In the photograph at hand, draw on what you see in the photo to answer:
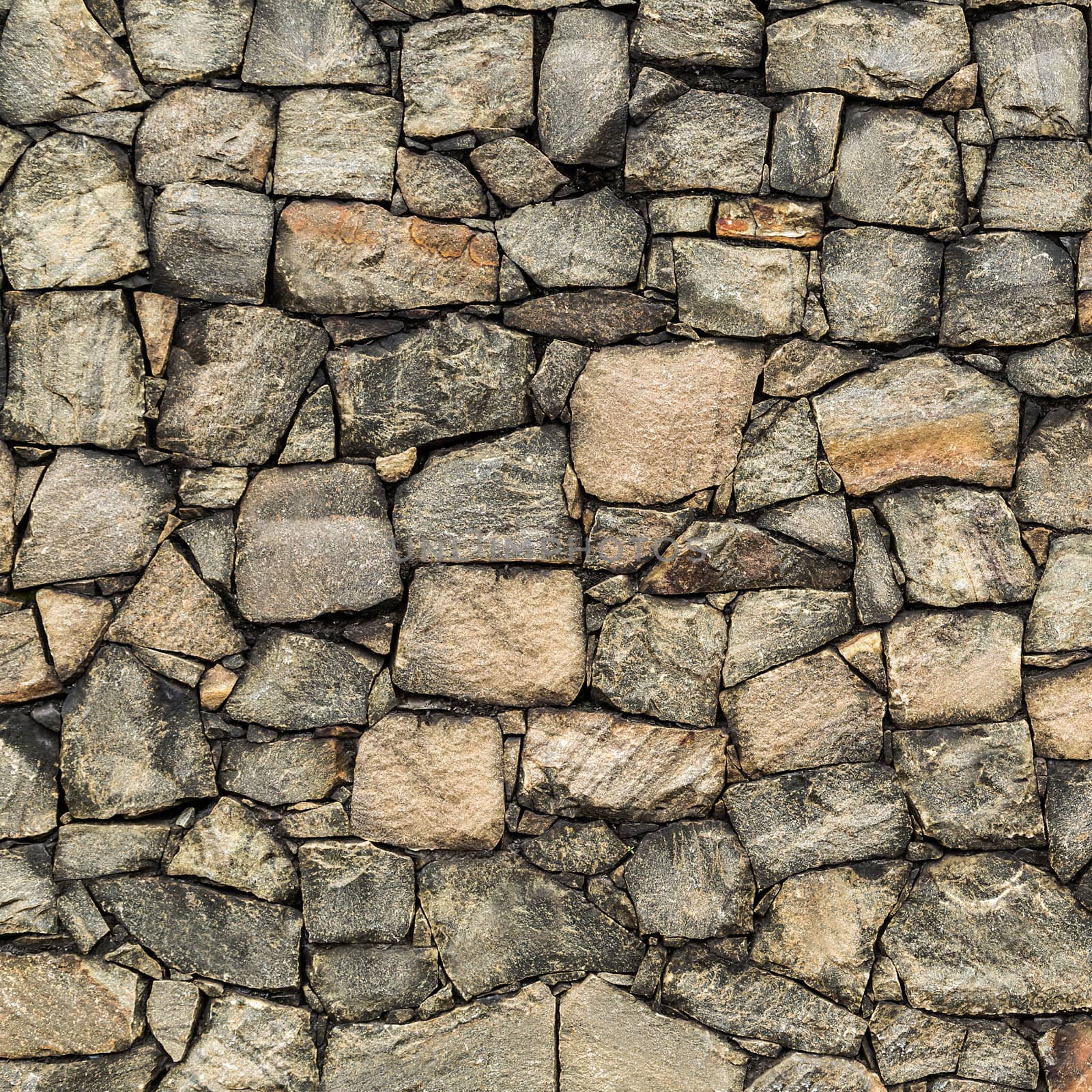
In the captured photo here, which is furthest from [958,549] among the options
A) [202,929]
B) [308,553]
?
[202,929]

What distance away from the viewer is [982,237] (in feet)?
9.00

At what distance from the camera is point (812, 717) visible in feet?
9.13

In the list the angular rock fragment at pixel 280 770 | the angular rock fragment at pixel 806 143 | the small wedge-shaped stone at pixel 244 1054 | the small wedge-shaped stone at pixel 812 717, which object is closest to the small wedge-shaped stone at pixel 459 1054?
the small wedge-shaped stone at pixel 244 1054

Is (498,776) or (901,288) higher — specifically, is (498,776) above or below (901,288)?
below

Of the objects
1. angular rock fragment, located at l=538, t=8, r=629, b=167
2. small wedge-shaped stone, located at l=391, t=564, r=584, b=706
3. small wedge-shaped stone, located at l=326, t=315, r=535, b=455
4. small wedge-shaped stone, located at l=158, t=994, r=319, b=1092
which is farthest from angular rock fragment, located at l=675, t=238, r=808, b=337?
small wedge-shaped stone, located at l=158, t=994, r=319, b=1092

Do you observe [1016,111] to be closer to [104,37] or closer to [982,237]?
[982,237]

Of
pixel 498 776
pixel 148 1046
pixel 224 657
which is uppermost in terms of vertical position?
pixel 224 657

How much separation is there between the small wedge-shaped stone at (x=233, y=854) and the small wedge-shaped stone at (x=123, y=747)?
9 centimetres

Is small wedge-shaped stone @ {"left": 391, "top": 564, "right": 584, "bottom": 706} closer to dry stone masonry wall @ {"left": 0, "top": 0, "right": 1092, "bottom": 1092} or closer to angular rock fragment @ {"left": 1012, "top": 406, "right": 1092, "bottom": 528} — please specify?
dry stone masonry wall @ {"left": 0, "top": 0, "right": 1092, "bottom": 1092}

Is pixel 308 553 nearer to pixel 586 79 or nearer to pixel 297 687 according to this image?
pixel 297 687

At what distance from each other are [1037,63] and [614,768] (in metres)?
2.32

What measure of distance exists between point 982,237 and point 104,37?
2543 millimetres

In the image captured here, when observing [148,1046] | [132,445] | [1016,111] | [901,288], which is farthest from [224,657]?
[1016,111]

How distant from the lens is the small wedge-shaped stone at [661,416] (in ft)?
9.06
